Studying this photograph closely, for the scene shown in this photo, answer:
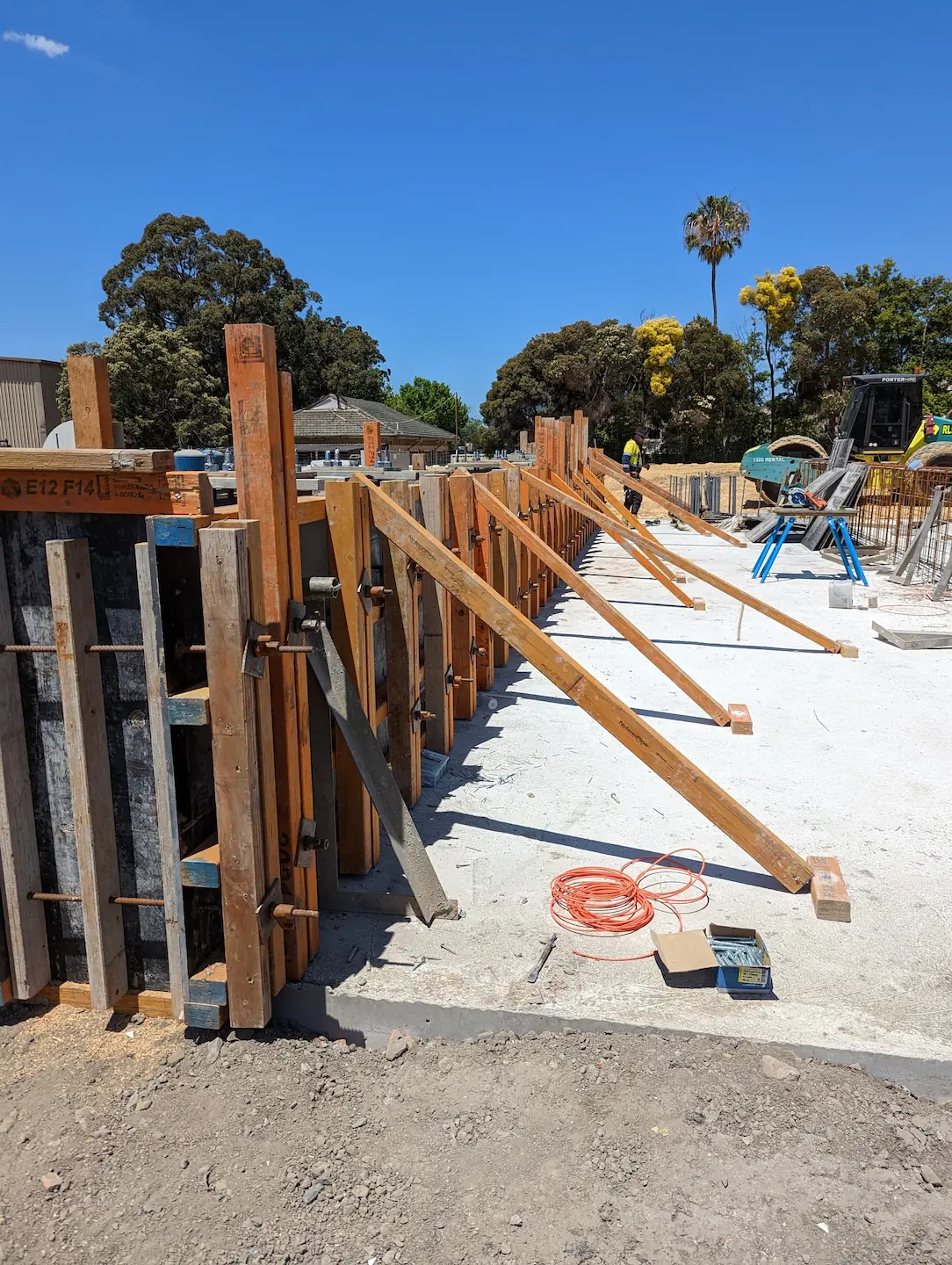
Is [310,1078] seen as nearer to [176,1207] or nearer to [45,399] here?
[176,1207]

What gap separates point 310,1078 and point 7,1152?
0.91m

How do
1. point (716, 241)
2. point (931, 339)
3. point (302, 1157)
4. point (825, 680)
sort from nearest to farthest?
point (302, 1157), point (825, 680), point (931, 339), point (716, 241)

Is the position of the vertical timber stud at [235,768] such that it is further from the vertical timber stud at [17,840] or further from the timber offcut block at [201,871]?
the vertical timber stud at [17,840]

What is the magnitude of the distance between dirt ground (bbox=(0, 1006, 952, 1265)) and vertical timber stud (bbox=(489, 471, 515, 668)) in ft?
15.1

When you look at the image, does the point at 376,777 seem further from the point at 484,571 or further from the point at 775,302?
the point at 775,302

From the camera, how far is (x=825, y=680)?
24.4 feet

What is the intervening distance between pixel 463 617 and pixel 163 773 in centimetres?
342

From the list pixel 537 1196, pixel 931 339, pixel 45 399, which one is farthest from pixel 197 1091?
pixel 931 339

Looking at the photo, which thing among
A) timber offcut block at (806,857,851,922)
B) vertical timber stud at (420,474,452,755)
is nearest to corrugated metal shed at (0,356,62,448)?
vertical timber stud at (420,474,452,755)

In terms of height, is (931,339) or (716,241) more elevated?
(716,241)

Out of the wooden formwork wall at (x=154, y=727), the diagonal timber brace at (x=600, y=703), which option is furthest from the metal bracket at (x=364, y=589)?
the wooden formwork wall at (x=154, y=727)

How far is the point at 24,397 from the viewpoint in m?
22.5

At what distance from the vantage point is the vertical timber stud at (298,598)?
2.96 metres

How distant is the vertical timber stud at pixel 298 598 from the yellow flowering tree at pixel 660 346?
135ft
